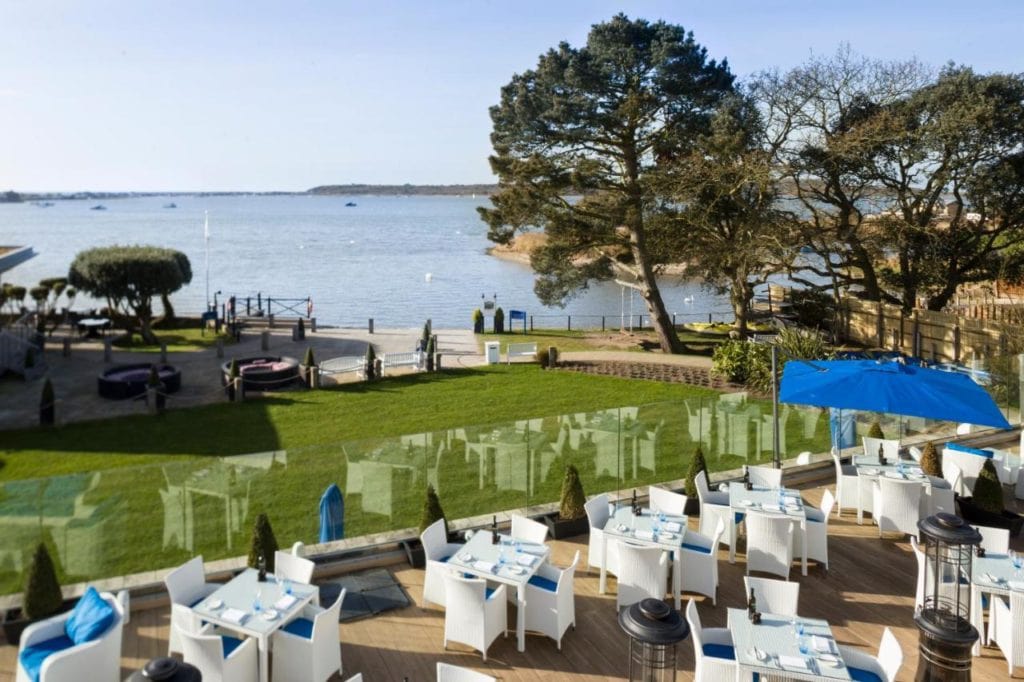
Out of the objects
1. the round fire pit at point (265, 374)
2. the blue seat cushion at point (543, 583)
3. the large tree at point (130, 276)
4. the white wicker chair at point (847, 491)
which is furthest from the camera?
the large tree at point (130, 276)

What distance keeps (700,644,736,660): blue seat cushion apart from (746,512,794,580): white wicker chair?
2.85m

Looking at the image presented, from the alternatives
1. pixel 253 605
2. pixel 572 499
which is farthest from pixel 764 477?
pixel 253 605

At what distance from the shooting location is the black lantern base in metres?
6.38

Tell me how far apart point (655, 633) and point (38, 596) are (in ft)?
22.2

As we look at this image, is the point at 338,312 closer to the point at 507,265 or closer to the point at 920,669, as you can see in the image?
the point at 507,265

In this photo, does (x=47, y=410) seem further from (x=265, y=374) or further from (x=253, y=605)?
(x=253, y=605)

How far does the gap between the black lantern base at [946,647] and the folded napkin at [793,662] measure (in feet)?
3.60

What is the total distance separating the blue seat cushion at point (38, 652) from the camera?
663 centimetres

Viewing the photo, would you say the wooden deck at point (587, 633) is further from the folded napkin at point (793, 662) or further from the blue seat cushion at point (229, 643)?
the folded napkin at point (793, 662)

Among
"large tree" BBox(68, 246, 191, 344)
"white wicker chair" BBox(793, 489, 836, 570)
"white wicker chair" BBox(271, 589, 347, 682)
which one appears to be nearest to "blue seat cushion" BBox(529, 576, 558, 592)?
"white wicker chair" BBox(271, 589, 347, 682)

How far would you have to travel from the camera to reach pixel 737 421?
13500mm

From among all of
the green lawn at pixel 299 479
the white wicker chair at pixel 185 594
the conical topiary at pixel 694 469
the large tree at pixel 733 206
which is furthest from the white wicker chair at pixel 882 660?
the large tree at pixel 733 206

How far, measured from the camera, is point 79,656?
648 cm

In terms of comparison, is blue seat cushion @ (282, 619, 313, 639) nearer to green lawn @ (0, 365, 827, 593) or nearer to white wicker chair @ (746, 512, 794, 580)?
green lawn @ (0, 365, 827, 593)
